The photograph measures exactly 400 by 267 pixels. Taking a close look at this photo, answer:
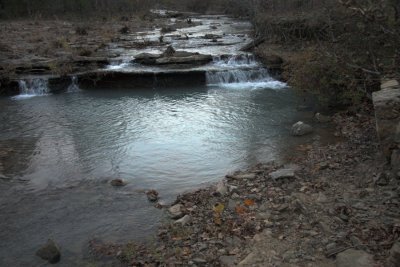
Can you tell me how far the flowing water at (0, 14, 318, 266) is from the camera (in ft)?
22.8

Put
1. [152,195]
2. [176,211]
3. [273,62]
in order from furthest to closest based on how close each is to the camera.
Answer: [273,62], [152,195], [176,211]

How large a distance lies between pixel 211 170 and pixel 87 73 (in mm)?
11211

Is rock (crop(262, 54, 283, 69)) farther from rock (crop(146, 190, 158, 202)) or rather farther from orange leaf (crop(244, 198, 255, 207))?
orange leaf (crop(244, 198, 255, 207))

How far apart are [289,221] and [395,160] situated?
2.18m

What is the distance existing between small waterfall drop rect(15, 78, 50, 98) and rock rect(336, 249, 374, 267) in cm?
1579

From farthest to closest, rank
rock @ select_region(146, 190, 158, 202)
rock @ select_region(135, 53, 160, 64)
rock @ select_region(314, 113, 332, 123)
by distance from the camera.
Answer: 1. rock @ select_region(135, 53, 160, 64)
2. rock @ select_region(314, 113, 332, 123)
3. rock @ select_region(146, 190, 158, 202)

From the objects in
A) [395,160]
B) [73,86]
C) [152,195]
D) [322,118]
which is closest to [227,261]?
[152,195]

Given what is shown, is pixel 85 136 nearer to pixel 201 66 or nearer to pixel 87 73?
pixel 87 73

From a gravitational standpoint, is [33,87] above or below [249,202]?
above

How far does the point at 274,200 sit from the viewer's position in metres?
6.78

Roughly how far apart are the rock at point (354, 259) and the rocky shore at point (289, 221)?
0.4 inches

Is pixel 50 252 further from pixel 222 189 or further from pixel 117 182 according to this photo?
pixel 222 189

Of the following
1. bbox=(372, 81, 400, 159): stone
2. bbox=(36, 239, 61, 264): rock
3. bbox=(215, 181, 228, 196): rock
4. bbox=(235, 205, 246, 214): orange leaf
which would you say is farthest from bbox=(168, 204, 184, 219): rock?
bbox=(372, 81, 400, 159): stone

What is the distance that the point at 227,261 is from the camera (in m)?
5.33
